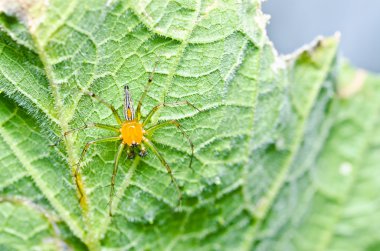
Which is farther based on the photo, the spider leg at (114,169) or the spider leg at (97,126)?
the spider leg at (114,169)

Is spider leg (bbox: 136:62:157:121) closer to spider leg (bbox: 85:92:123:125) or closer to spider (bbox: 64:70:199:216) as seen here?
spider (bbox: 64:70:199:216)

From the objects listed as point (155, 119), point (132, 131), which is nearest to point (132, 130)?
point (132, 131)

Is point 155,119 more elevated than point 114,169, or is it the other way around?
point 155,119

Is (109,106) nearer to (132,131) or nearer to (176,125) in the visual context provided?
(132,131)

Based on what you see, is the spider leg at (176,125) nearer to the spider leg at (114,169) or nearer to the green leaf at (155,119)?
the green leaf at (155,119)

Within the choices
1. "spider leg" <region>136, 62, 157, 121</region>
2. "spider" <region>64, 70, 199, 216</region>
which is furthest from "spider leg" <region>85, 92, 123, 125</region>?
"spider leg" <region>136, 62, 157, 121</region>

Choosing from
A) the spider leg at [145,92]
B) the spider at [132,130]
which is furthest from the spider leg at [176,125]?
the spider leg at [145,92]

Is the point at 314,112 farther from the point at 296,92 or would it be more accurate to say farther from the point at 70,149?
the point at 70,149

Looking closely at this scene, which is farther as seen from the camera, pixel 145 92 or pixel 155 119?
pixel 155 119

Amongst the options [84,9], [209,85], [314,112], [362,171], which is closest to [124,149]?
[209,85]
